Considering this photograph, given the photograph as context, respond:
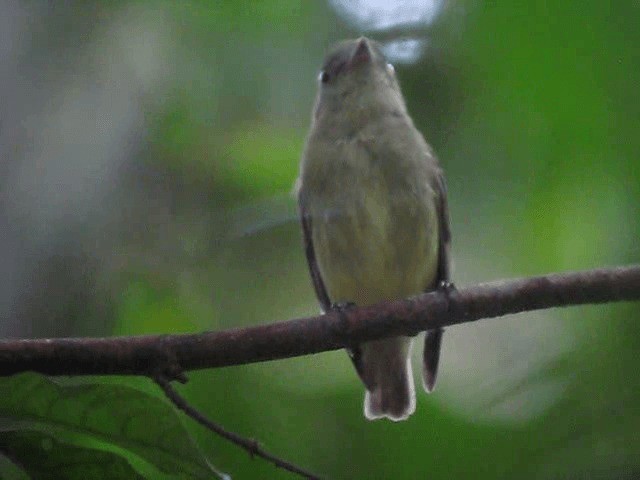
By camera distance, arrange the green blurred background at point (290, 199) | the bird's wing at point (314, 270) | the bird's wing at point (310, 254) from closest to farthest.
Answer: the green blurred background at point (290, 199)
the bird's wing at point (314, 270)
the bird's wing at point (310, 254)

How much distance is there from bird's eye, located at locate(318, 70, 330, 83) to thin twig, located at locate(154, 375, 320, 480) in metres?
0.35

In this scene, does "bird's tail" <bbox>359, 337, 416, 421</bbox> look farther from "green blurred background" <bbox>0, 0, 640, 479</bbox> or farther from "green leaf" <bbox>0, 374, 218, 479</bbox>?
"green leaf" <bbox>0, 374, 218, 479</bbox>

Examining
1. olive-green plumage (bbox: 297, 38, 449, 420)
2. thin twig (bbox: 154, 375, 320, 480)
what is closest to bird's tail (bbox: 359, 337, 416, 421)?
olive-green plumage (bbox: 297, 38, 449, 420)

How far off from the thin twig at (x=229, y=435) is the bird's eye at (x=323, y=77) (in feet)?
1.16

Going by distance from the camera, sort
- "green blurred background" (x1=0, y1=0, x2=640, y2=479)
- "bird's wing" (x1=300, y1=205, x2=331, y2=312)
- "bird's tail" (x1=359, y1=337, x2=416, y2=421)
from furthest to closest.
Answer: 1. "bird's wing" (x1=300, y1=205, x2=331, y2=312)
2. "bird's tail" (x1=359, y1=337, x2=416, y2=421)
3. "green blurred background" (x1=0, y1=0, x2=640, y2=479)

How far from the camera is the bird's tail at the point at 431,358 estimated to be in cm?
104

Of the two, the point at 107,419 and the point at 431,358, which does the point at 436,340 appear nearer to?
the point at 431,358

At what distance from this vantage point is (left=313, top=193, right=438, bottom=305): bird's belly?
1.63m

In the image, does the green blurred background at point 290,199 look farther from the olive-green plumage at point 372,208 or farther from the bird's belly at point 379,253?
the bird's belly at point 379,253

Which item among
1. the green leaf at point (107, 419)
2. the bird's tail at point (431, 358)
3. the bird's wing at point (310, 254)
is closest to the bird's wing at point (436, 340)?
the bird's tail at point (431, 358)

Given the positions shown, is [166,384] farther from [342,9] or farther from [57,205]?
[342,9]

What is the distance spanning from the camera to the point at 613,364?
2.56ft

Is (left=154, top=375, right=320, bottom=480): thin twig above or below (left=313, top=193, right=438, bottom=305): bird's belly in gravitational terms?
above

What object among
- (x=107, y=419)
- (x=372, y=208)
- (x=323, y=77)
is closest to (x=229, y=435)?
(x=107, y=419)
